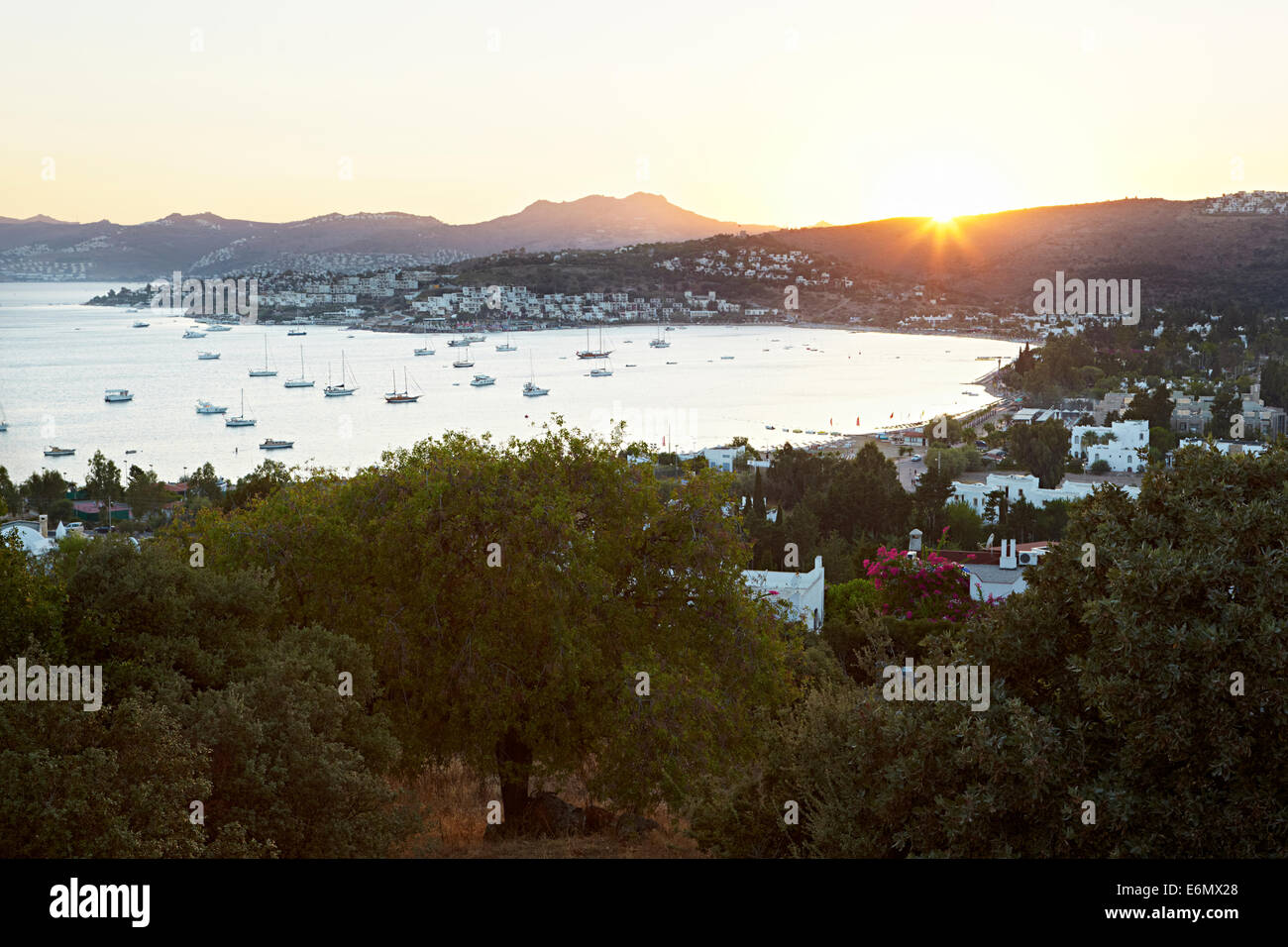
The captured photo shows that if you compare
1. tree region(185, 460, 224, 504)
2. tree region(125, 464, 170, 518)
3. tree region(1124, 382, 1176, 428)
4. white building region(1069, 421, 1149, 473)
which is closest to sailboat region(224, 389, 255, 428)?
tree region(185, 460, 224, 504)

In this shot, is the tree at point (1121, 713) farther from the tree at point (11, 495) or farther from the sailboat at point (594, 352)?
the sailboat at point (594, 352)

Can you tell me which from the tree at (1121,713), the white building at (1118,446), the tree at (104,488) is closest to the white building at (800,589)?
the tree at (1121,713)

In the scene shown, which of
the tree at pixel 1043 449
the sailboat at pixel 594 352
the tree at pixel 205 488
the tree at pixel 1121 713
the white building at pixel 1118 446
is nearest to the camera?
the tree at pixel 1121 713

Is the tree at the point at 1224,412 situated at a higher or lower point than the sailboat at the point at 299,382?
lower

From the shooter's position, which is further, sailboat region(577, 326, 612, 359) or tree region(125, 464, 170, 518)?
sailboat region(577, 326, 612, 359)

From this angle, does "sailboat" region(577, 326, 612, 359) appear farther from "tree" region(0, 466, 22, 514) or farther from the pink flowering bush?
the pink flowering bush

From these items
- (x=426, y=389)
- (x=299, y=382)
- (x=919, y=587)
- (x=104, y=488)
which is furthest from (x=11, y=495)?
(x=299, y=382)

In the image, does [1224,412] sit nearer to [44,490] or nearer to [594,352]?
[44,490]
